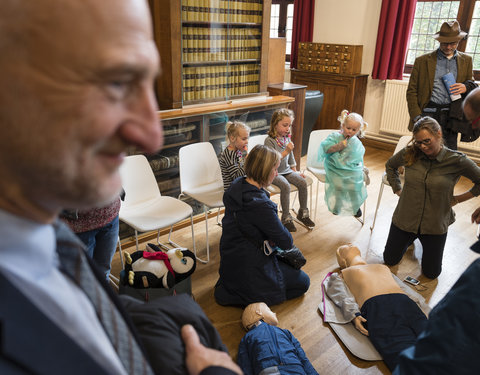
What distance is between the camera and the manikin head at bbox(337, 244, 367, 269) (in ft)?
8.84

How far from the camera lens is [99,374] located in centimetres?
41

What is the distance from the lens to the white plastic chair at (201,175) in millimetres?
2960

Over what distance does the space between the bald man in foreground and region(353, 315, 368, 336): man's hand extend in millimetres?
2058

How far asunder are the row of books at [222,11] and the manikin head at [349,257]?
2.25 meters

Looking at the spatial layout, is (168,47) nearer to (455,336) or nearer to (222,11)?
(222,11)

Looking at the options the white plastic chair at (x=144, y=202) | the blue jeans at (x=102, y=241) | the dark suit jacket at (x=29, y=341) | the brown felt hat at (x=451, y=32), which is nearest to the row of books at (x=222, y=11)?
the white plastic chair at (x=144, y=202)

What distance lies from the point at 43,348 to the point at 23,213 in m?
0.13

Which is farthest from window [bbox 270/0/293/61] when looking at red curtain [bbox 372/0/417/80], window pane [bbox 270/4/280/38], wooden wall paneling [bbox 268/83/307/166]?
wooden wall paneling [bbox 268/83/307/166]

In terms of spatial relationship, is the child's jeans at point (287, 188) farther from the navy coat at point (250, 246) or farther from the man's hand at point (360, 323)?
the man's hand at point (360, 323)

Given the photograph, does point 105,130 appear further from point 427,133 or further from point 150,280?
point 427,133

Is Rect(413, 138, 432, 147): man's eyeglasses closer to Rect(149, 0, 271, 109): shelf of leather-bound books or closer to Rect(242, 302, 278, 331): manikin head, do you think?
Rect(242, 302, 278, 331): manikin head

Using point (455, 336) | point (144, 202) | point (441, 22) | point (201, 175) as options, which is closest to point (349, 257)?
point (201, 175)

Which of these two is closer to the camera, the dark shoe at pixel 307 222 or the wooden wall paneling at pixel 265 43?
the dark shoe at pixel 307 222

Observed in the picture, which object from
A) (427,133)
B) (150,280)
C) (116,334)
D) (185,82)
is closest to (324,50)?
(185,82)
